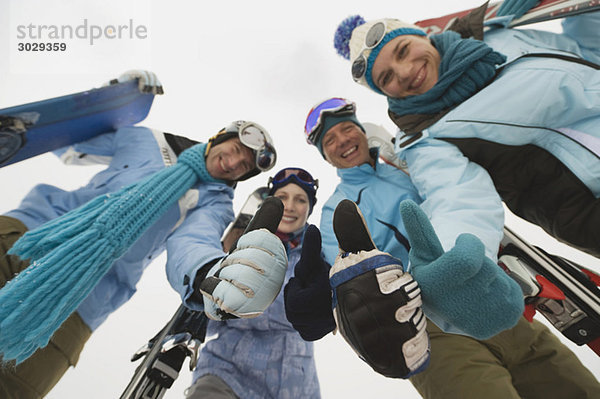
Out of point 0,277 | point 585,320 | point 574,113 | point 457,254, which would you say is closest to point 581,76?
point 574,113

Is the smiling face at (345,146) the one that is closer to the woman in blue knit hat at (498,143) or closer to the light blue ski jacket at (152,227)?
the woman in blue knit hat at (498,143)

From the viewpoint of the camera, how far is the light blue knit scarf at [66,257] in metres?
0.68

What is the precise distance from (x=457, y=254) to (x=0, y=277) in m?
1.49

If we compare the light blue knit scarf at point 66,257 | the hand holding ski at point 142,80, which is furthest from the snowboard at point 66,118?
the light blue knit scarf at point 66,257

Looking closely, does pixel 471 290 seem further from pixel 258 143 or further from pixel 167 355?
pixel 258 143

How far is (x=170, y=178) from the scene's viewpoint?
4.21 ft

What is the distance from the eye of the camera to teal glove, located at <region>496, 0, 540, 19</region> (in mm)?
1006

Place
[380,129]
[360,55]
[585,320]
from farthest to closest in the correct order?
[380,129], [360,55], [585,320]

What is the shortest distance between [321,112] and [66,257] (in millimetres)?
1311

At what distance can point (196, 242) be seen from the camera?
979 millimetres

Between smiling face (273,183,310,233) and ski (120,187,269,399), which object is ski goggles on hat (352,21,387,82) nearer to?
smiling face (273,183,310,233)

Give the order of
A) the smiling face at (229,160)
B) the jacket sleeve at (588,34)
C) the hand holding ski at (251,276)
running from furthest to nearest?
the smiling face at (229,160)
the jacket sleeve at (588,34)
the hand holding ski at (251,276)

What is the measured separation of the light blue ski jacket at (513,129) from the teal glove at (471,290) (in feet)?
0.72

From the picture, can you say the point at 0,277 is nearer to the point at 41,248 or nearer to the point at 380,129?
the point at 41,248
